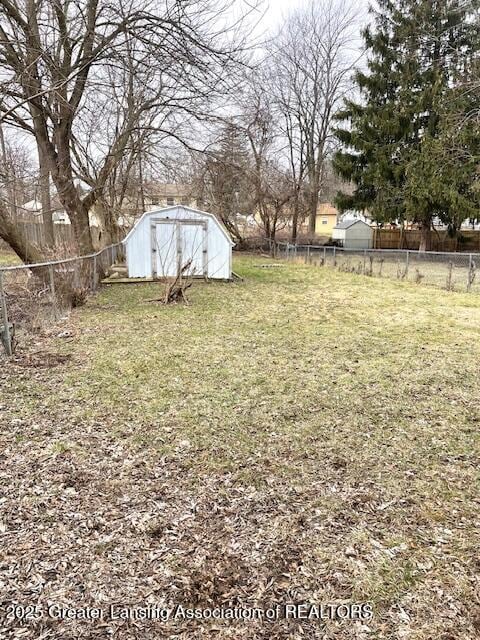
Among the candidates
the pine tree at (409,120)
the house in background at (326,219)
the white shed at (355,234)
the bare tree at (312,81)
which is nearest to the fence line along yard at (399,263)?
the pine tree at (409,120)

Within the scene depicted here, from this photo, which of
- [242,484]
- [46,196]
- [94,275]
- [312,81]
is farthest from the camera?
[312,81]

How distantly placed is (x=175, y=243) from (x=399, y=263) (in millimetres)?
7598

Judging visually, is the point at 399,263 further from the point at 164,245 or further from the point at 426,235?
the point at 426,235

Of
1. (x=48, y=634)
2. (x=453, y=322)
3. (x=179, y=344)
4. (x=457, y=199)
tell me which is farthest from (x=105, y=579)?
(x=457, y=199)

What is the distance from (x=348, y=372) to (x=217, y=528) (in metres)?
2.84

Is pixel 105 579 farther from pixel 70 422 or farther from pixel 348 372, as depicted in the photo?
pixel 348 372

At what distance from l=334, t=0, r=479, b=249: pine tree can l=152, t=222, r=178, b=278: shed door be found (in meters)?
12.3

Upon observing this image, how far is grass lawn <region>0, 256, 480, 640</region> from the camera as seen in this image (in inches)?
71.3

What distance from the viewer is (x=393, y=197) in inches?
797

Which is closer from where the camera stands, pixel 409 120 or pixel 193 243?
pixel 193 243

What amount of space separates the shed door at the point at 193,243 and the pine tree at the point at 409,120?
11.6m

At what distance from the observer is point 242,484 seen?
262 centimetres

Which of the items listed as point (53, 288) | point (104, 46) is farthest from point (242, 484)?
point (104, 46)

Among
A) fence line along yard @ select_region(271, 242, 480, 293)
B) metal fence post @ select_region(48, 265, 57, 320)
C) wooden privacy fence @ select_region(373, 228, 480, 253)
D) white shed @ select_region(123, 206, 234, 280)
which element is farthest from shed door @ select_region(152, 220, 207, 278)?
wooden privacy fence @ select_region(373, 228, 480, 253)
